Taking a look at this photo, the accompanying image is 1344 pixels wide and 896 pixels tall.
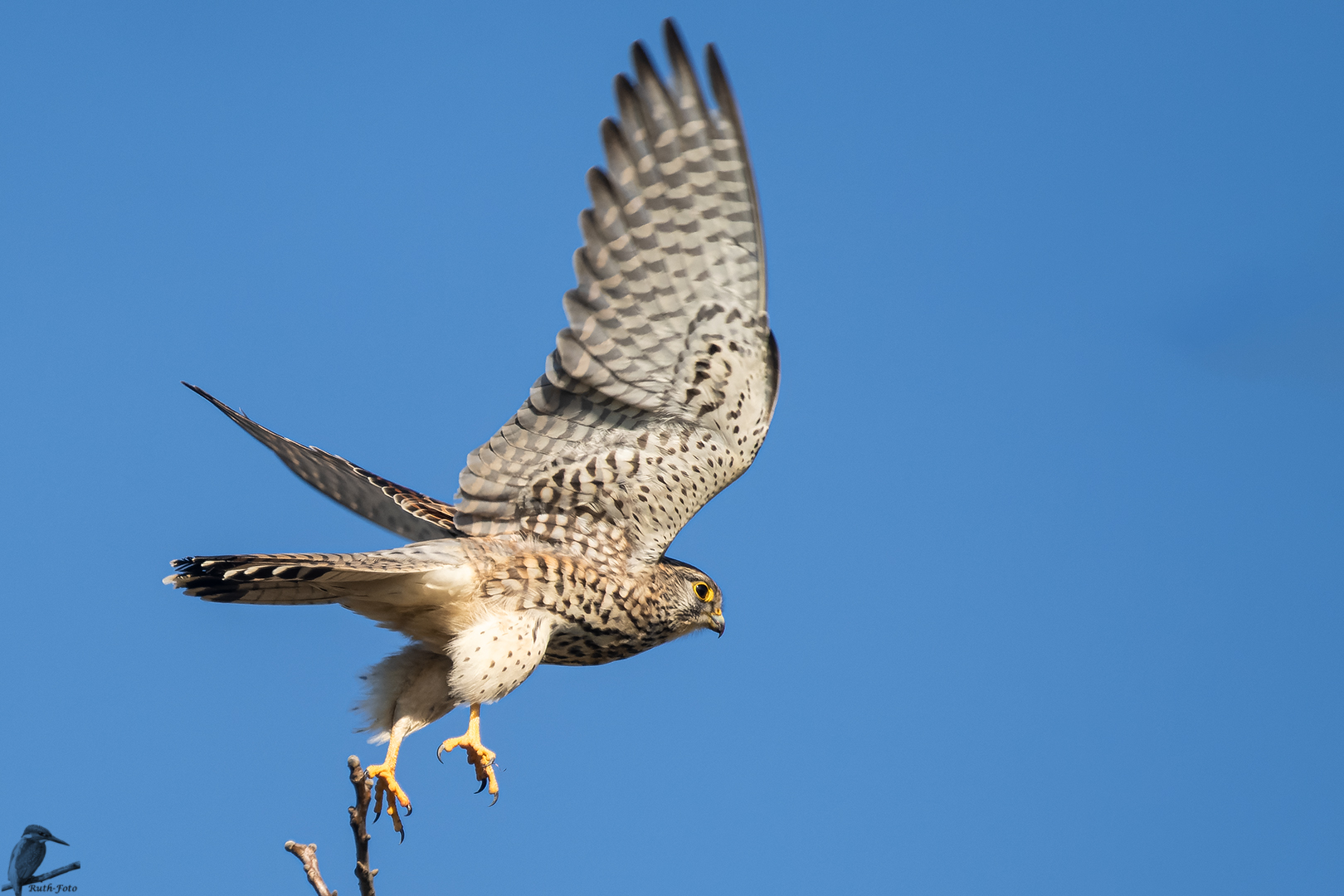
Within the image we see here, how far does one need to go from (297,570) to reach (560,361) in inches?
51.4

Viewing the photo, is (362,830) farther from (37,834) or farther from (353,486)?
(353,486)

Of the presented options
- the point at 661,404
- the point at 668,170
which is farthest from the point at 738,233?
the point at 661,404

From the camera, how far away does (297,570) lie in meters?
5.12

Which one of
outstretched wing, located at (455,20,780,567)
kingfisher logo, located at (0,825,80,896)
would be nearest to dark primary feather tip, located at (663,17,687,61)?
outstretched wing, located at (455,20,780,567)

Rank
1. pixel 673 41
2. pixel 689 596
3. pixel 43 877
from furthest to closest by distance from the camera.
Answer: pixel 689 596
pixel 673 41
pixel 43 877

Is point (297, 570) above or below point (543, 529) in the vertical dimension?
below

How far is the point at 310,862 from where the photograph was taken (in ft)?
14.4

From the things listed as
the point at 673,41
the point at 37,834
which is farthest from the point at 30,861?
the point at 673,41

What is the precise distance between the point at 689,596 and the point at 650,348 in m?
1.32

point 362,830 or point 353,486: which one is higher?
point 353,486

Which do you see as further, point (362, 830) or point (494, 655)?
point (494, 655)

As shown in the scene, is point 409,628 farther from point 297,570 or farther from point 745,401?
point 745,401

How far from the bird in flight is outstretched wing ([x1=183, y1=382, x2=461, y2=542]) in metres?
0.55

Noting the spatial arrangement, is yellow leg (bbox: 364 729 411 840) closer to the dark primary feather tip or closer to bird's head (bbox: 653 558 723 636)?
bird's head (bbox: 653 558 723 636)
